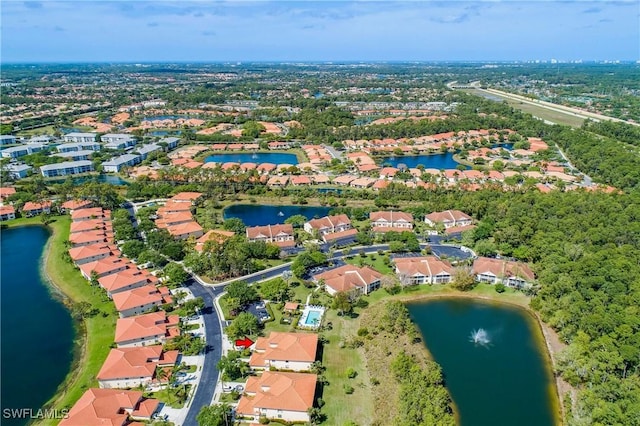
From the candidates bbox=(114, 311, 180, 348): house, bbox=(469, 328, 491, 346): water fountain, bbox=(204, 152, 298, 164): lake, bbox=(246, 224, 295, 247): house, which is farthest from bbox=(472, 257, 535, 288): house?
bbox=(204, 152, 298, 164): lake

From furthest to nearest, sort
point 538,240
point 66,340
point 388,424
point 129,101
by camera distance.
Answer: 1. point 129,101
2. point 538,240
3. point 66,340
4. point 388,424

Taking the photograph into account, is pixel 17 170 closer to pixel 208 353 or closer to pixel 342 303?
pixel 208 353

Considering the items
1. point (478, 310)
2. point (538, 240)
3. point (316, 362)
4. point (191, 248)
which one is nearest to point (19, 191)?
point (191, 248)

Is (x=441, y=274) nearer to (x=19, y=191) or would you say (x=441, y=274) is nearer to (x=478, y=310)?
(x=478, y=310)

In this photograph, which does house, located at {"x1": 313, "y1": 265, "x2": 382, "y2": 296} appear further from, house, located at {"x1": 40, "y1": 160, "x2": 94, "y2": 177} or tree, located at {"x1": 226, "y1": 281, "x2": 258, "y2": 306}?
house, located at {"x1": 40, "y1": 160, "x2": 94, "y2": 177}

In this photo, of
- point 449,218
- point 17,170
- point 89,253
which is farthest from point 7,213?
point 449,218
